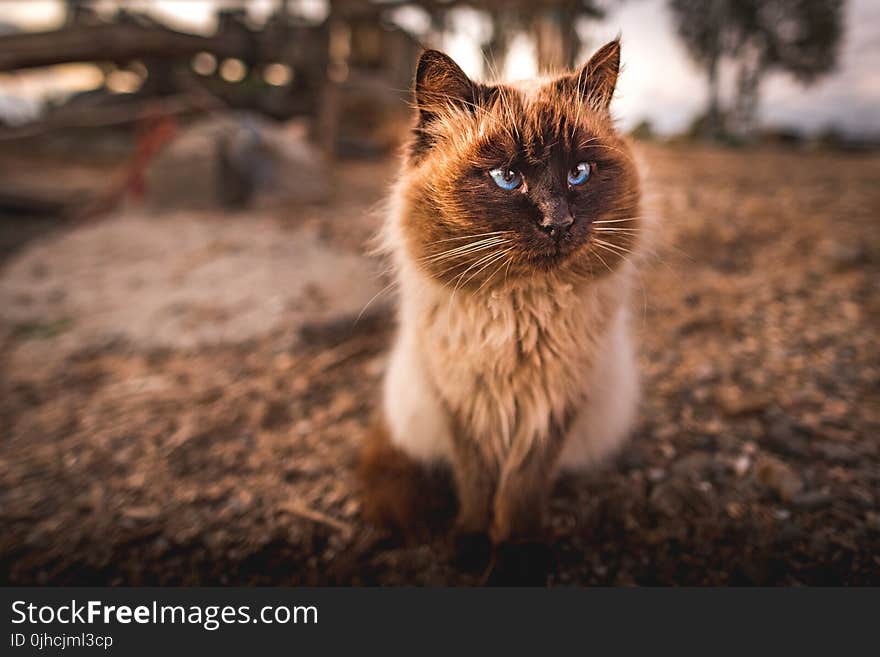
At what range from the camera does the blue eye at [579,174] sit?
135 centimetres

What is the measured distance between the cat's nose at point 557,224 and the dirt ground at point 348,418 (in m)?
0.62

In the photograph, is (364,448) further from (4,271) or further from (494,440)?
(4,271)

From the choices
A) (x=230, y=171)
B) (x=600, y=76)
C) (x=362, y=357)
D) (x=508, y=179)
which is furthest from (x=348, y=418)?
(x=230, y=171)

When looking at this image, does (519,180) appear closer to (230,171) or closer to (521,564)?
(521,564)

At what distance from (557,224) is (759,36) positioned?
3126mm

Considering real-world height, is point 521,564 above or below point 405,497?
below

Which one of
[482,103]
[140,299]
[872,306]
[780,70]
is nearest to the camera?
[482,103]

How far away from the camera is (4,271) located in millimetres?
4340

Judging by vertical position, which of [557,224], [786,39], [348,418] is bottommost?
[348,418]

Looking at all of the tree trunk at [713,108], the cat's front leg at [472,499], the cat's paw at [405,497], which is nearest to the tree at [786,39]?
the tree trunk at [713,108]

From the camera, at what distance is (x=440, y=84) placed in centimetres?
147

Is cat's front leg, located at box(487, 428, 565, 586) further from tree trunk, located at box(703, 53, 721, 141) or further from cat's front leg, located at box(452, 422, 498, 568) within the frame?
tree trunk, located at box(703, 53, 721, 141)

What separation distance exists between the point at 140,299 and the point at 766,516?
4311 mm

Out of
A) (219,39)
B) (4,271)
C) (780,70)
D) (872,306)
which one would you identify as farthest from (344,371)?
(219,39)
